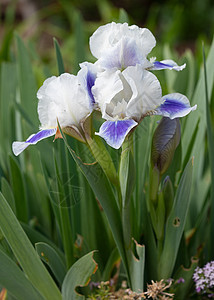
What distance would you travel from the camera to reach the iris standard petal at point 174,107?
0.47 metres

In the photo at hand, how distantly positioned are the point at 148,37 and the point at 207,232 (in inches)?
16.3

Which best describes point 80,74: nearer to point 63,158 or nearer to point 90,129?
point 90,129

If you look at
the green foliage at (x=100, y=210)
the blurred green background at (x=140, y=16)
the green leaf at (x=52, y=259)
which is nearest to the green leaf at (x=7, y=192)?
the green foliage at (x=100, y=210)

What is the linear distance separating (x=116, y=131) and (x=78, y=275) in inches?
8.6

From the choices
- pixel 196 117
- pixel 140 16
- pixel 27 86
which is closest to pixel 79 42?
pixel 27 86

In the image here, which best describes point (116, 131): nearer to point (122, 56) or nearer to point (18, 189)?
point (122, 56)

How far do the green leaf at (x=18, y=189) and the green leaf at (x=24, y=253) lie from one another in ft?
0.48

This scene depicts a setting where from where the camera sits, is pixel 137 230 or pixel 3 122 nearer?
pixel 137 230

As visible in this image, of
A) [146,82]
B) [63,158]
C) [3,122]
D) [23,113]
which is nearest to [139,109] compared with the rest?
[146,82]

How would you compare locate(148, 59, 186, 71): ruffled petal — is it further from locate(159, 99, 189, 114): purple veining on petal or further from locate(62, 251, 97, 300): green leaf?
locate(62, 251, 97, 300): green leaf

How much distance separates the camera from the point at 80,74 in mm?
466

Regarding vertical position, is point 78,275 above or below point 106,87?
below

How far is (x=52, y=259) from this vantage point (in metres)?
Result: 0.59

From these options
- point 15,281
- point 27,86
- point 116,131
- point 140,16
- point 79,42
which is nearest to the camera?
point 116,131
